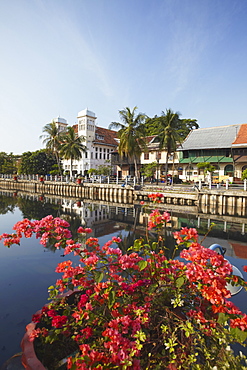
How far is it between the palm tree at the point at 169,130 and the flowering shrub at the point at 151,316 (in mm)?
24428

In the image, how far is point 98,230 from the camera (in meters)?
12.9

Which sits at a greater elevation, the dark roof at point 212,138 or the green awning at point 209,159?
→ the dark roof at point 212,138

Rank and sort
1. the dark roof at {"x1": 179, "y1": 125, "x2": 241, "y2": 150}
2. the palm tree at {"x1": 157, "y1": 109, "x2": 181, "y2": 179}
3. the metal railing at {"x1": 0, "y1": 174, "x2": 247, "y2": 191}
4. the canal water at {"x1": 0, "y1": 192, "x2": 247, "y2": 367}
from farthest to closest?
the dark roof at {"x1": 179, "y1": 125, "x2": 241, "y2": 150}
the palm tree at {"x1": 157, "y1": 109, "x2": 181, "y2": 179}
the metal railing at {"x1": 0, "y1": 174, "x2": 247, "y2": 191}
the canal water at {"x1": 0, "y1": 192, "x2": 247, "y2": 367}

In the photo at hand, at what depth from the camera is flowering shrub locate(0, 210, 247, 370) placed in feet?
6.24

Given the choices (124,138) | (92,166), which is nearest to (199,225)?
(124,138)

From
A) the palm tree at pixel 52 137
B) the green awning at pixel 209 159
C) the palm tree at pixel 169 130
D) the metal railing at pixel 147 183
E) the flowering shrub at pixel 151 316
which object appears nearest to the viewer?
the flowering shrub at pixel 151 316

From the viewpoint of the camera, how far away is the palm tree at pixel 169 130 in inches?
1035

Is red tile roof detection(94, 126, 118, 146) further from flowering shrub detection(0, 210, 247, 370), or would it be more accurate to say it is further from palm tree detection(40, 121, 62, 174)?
flowering shrub detection(0, 210, 247, 370)

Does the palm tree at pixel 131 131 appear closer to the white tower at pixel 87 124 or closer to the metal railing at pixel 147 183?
the metal railing at pixel 147 183

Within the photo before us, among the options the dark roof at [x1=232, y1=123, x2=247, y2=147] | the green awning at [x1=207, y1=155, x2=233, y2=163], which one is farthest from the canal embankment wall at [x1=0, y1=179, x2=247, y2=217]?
the dark roof at [x1=232, y1=123, x2=247, y2=147]

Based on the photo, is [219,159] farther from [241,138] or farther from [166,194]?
[166,194]

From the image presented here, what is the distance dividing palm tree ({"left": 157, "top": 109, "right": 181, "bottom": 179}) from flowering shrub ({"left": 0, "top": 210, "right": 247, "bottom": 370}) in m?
24.4

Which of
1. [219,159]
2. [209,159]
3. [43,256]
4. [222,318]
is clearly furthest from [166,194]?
[222,318]

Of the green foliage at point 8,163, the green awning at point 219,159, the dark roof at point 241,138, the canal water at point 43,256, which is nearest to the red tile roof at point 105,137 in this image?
the green foliage at point 8,163
